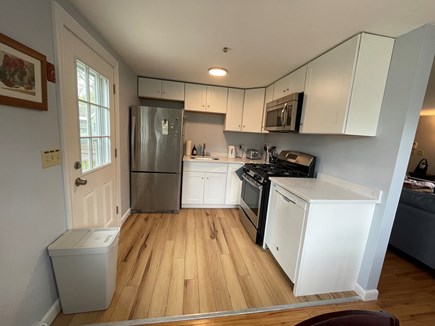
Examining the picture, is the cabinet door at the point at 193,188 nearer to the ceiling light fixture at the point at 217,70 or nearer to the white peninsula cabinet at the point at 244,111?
the white peninsula cabinet at the point at 244,111

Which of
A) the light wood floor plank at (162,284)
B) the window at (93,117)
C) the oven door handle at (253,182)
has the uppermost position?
the window at (93,117)

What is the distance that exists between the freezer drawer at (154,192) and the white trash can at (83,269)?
1535 millimetres

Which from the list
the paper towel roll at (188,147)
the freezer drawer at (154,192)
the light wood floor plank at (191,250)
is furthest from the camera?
the paper towel roll at (188,147)

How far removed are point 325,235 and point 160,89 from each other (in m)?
3.05

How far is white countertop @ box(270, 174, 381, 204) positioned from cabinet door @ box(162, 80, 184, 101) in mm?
2205

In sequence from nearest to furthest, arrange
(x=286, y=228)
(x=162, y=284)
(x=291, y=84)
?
(x=162, y=284)
(x=286, y=228)
(x=291, y=84)

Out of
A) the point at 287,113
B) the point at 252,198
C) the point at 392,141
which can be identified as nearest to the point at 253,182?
the point at 252,198

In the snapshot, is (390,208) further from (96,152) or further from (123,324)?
(96,152)

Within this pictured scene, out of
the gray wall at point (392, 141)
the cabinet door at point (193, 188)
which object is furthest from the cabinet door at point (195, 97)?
the gray wall at point (392, 141)

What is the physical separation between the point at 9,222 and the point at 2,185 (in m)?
0.20

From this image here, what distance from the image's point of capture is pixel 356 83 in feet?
5.09

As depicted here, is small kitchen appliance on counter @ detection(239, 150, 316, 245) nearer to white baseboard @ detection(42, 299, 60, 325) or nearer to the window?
the window

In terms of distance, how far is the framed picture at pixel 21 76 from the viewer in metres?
0.92

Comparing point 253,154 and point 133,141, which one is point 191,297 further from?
point 253,154
